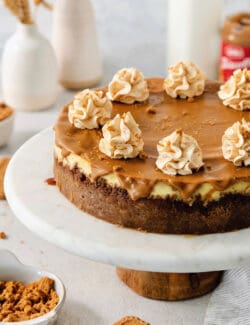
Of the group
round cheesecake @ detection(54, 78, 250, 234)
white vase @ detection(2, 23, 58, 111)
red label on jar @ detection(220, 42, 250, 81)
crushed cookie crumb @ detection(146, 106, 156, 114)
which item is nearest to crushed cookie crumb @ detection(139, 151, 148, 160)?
round cheesecake @ detection(54, 78, 250, 234)

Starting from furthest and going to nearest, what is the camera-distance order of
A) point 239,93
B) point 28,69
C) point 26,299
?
point 28,69 < point 239,93 < point 26,299

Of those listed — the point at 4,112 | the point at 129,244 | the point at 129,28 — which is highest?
the point at 129,244

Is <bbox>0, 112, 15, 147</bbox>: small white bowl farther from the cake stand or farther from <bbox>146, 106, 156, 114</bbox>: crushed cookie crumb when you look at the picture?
<bbox>146, 106, 156, 114</bbox>: crushed cookie crumb

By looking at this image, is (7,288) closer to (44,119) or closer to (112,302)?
(112,302)

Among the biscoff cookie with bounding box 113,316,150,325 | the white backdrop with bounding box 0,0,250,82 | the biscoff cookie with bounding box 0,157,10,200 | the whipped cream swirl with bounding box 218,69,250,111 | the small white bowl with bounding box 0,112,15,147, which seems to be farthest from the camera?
the white backdrop with bounding box 0,0,250,82

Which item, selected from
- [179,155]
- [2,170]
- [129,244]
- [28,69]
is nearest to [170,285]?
[129,244]

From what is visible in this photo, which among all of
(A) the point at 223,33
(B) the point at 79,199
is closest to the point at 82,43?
(A) the point at 223,33

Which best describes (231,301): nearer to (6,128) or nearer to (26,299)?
(26,299)
